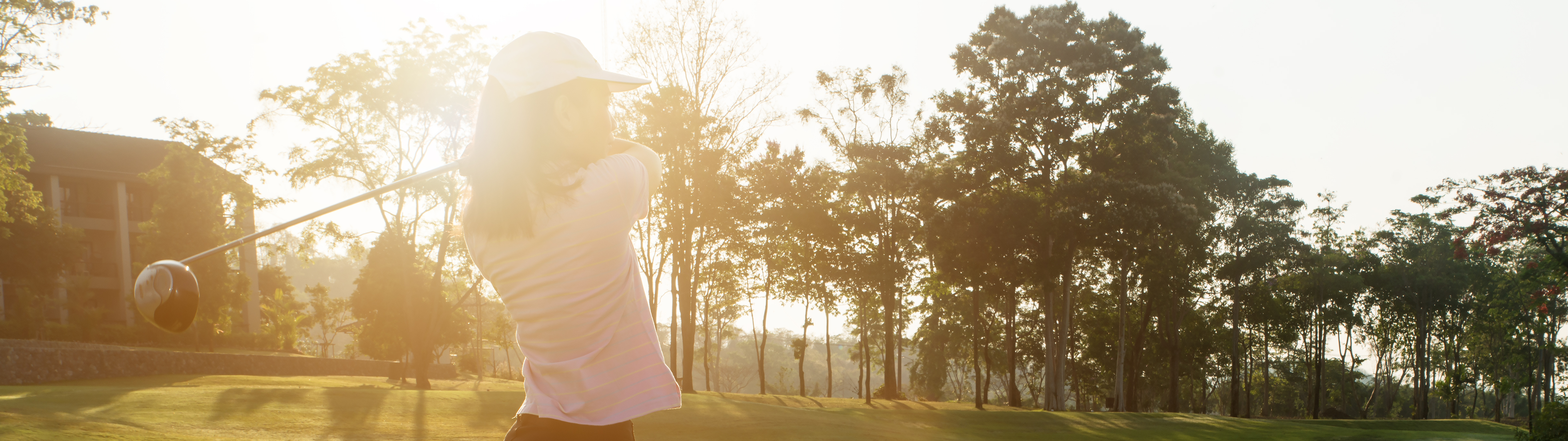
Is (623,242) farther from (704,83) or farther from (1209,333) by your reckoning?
(1209,333)

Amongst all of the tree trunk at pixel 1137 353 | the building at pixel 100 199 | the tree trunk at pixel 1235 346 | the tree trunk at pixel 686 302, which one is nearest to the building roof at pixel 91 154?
the building at pixel 100 199

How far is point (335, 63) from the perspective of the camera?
3406 centimetres

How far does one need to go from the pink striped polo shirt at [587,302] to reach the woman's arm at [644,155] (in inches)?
3.1

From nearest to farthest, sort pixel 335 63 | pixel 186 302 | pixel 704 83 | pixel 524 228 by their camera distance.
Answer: pixel 524 228
pixel 186 302
pixel 335 63
pixel 704 83

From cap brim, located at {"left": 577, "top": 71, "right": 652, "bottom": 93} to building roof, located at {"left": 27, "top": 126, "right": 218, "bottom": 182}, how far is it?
57.8m

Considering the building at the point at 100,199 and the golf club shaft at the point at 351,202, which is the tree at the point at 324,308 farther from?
the golf club shaft at the point at 351,202

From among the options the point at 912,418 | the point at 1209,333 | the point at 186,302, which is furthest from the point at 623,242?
the point at 1209,333

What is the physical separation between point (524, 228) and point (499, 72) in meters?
0.39

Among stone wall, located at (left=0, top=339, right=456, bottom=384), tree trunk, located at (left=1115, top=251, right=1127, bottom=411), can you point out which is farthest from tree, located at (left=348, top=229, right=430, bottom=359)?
tree trunk, located at (left=1115, top=251, right=1127, bottom=411)

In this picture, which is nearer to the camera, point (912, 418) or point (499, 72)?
point (499, 72)

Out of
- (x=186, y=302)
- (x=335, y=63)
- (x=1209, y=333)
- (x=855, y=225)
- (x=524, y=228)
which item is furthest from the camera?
(x=1209, y=333)

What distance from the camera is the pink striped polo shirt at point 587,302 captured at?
7.31ft

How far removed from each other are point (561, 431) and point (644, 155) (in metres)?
0.74

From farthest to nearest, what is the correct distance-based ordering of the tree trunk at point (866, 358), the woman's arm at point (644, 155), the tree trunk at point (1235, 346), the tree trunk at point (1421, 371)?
the tree trunk at point (1421, 371) → the tree trunk at point (1235, 346) → the tree trunk at point (866, 358) → the woman's arm at point (644, 155)
